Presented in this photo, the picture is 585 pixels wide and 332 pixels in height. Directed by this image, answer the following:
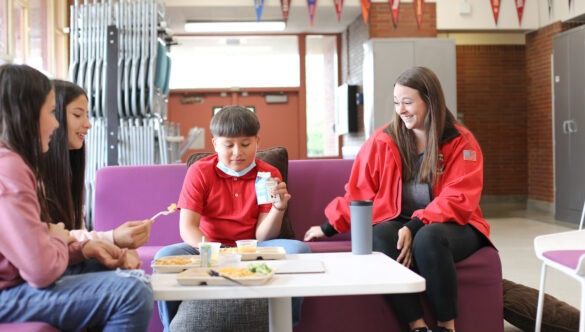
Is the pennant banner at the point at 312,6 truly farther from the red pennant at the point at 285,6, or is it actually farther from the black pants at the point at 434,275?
the black pants at the point at 434,275

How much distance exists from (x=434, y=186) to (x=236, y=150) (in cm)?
83

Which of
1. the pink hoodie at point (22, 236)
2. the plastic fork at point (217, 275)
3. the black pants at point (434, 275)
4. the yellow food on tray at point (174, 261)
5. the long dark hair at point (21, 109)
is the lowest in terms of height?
the black pants at point (434, 275)

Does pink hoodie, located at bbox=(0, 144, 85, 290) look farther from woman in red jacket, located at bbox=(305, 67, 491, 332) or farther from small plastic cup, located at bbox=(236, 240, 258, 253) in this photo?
woman in red jacket, located at bbox=(305, 67, 491, 332)

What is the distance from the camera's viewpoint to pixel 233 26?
10141 mm

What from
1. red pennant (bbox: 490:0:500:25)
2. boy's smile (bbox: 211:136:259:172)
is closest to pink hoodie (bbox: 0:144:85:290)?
boy's smile (bbox: 211:136:259:172)

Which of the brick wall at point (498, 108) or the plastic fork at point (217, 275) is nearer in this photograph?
the plastic fork at point (217, 275)

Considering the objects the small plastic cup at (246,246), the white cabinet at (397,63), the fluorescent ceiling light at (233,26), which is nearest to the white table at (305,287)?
the small plastic cup at (246,246)

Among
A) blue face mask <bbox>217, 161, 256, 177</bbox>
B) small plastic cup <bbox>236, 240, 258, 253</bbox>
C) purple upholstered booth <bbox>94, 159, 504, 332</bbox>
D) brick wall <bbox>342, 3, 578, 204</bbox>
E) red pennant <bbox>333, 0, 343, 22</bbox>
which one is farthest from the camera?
brick wall <bbox>342, 3, 578, 204</bbox>

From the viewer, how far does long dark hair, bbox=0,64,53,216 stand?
1590 millimetres

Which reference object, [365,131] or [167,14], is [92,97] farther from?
[365,131]

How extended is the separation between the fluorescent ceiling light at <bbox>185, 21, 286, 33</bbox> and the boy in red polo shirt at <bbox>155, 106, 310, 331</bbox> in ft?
25.0

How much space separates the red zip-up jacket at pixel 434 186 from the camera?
101 inches

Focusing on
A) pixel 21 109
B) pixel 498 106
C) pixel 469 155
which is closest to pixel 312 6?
pixel 498 106

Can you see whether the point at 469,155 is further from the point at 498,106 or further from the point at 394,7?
the point at 498,106
